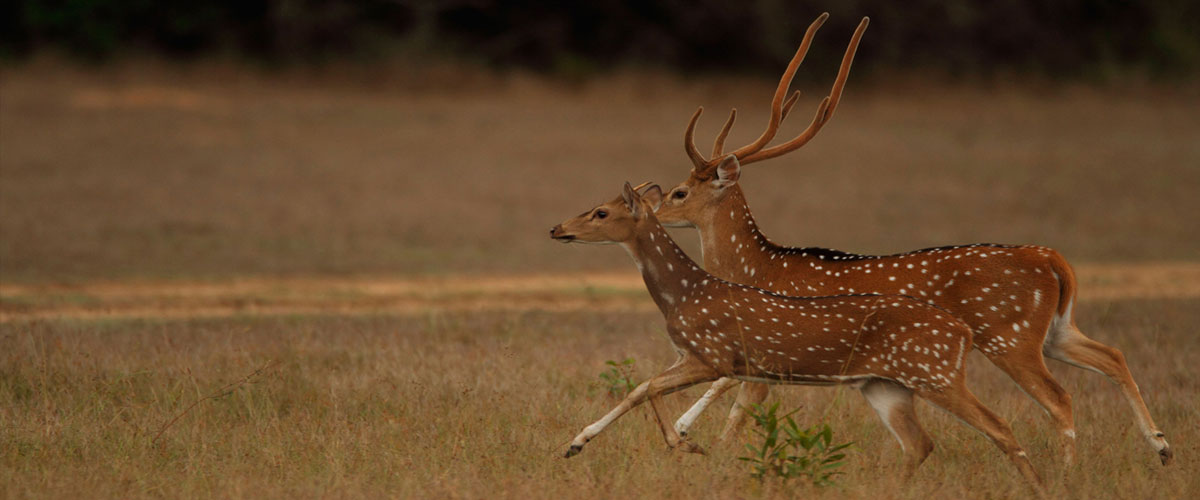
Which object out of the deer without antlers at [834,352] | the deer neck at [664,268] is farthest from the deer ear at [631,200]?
the deer without antlers at [834,352]

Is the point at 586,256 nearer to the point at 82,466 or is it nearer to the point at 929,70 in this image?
the point at 82,466

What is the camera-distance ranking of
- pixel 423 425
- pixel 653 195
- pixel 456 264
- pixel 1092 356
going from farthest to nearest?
1. pixel 456 264
2. pixel 653 195
3. pixel 1092 356
4. pixel 423 425

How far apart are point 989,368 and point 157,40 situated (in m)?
24.0

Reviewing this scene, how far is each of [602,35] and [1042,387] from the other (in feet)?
83.9

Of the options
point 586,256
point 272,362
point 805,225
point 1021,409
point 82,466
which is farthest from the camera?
point 805,225

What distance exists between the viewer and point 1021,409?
27.7 ft

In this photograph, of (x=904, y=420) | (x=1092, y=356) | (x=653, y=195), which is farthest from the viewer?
(x=653, y=195)

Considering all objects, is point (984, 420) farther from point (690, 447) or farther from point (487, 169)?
point (487, 169)

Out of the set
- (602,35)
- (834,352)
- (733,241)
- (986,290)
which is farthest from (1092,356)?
(602,35)

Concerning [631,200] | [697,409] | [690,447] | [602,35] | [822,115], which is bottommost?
[690,447]

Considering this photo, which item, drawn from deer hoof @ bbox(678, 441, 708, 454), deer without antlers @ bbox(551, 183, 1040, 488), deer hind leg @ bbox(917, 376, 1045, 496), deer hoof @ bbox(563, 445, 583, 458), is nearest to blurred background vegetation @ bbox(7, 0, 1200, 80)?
deer without antlers @ bbox(551, 183, 1040, 488)

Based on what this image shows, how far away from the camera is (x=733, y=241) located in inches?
348

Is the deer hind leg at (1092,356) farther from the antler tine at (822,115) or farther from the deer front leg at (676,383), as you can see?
the deer front leg at (676,383)

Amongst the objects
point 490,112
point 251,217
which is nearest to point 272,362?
point 251,217
